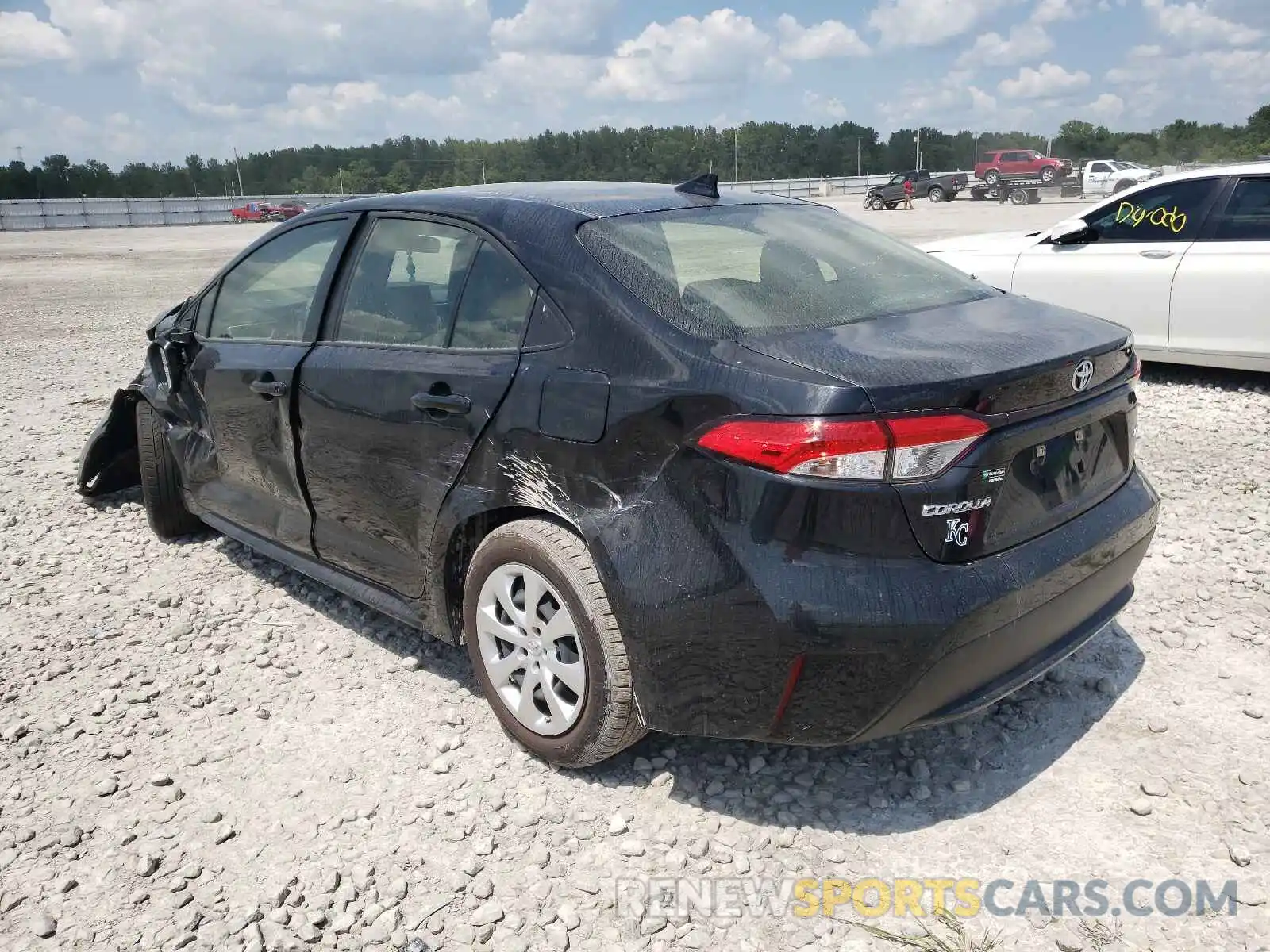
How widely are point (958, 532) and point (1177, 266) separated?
220 inches

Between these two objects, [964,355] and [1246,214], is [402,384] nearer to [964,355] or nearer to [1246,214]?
[964,355]

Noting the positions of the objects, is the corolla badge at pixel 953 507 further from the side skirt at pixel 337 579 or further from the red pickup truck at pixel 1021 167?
the red pickup truck at pixel 1021 167

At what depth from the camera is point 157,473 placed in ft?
15.6

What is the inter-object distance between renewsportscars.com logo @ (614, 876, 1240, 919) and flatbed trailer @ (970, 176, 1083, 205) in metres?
42.4

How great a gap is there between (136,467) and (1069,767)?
5028 mm

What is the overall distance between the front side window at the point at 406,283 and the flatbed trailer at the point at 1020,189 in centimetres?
4173

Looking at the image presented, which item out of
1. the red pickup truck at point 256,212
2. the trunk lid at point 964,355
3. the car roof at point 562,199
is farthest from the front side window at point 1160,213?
the red pickup truck at point 256,212

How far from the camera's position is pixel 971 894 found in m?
2.35

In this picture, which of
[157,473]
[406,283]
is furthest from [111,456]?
[406,283]

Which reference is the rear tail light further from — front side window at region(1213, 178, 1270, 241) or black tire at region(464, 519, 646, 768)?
front side window at region(1213, 178, 1270, 241)

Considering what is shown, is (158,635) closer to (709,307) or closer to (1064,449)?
(709,307)

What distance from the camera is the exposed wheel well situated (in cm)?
284

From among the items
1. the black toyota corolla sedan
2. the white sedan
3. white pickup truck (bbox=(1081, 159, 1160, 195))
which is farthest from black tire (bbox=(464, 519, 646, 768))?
white pickup truck (bbox=(1081, 159, 1160, 195))

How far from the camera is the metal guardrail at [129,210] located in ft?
162
